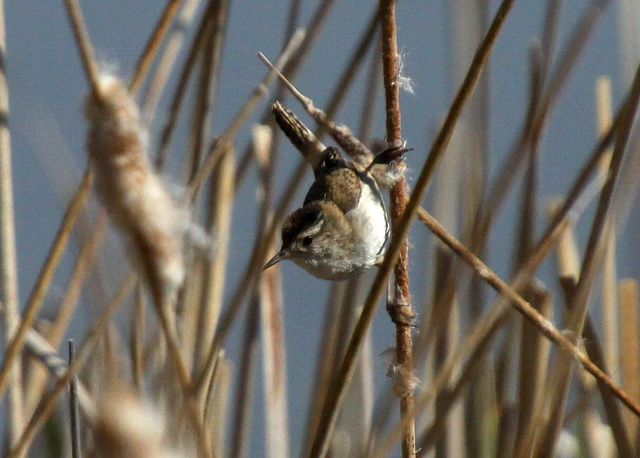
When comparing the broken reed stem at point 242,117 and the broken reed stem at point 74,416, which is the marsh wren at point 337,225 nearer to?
the broken reed stem at point 242,117

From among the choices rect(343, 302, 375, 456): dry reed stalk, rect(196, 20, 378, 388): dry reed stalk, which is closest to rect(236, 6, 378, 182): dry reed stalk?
rect(196, 20, 378, 388): dry reed stalk

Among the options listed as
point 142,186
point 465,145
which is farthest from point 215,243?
point 142,186

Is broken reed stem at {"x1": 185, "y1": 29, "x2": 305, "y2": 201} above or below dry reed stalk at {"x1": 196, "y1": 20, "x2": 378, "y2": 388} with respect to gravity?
above

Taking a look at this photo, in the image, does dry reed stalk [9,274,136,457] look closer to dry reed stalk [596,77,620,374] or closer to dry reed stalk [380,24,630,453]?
dry reed stalk [380,24,630,453]

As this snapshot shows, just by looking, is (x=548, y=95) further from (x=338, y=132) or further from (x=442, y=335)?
(x=442, y=335)

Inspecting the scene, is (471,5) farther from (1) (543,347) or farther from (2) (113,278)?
(2) (113,278)

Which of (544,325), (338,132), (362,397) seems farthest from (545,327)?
(362,397)
